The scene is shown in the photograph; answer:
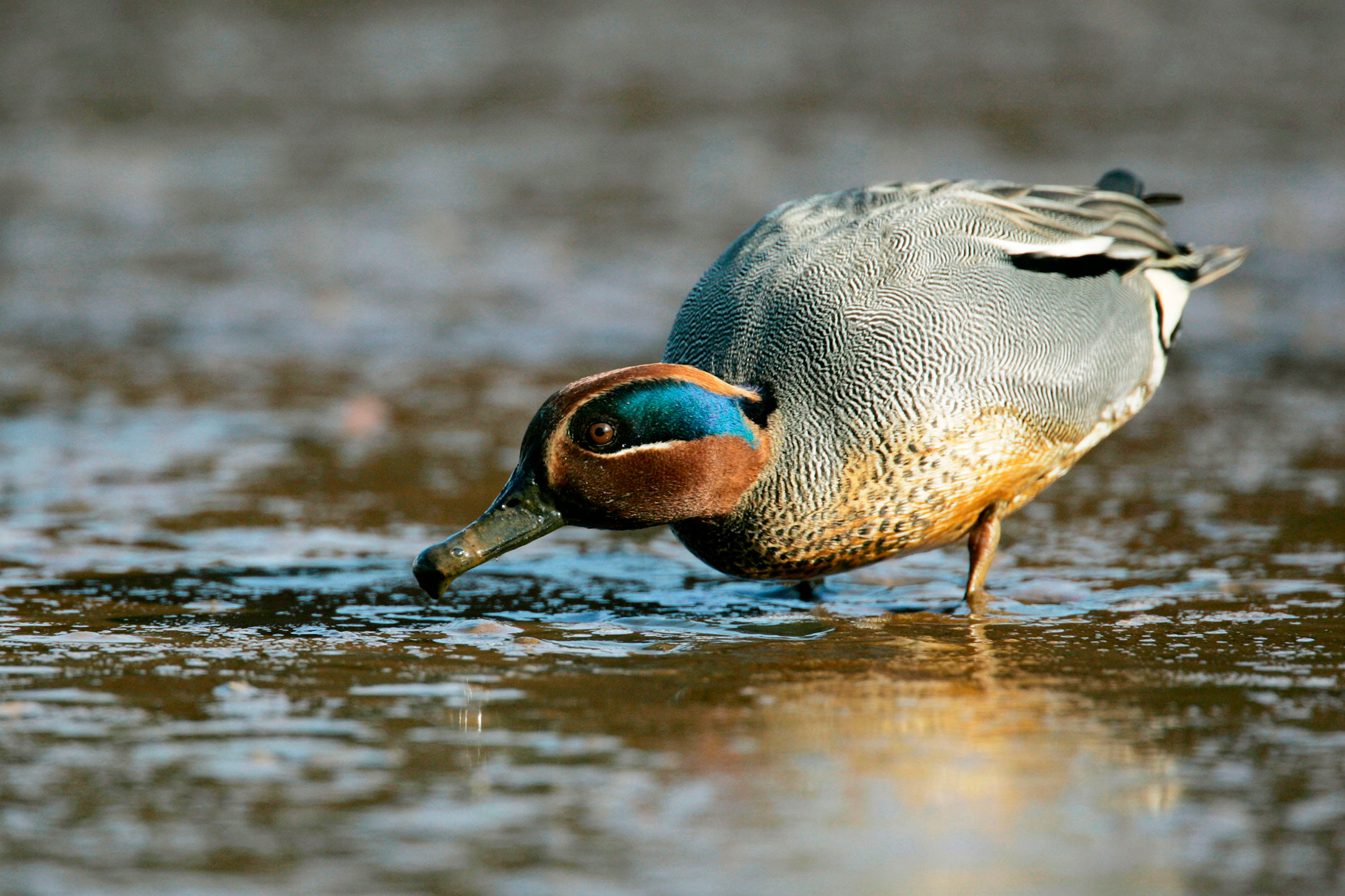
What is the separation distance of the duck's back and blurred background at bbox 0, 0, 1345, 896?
0.33 meters

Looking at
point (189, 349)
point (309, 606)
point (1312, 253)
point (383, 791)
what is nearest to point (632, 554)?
point (309, 606)

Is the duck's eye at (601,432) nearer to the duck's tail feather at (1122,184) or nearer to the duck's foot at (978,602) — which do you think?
the duck's foot at (978,602)

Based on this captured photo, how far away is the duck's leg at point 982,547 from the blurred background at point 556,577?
120mm

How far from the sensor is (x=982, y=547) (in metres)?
4.84

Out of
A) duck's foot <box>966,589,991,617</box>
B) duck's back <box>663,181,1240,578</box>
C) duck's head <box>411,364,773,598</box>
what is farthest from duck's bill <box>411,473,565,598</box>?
duck's foot <box>966,589,991,617</box>

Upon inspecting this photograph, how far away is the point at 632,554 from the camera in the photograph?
18.1 feet

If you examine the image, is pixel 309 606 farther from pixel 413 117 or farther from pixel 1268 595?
pixel 413 117

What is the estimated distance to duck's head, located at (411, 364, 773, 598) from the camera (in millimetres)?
4082

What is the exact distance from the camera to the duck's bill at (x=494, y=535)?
161 inches

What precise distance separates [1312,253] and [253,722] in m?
8.86

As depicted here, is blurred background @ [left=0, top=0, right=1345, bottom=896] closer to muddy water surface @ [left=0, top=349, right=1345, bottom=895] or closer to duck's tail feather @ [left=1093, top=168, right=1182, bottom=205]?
muddy water surface @ [left=0, top=349, right=1345, bottom=895]

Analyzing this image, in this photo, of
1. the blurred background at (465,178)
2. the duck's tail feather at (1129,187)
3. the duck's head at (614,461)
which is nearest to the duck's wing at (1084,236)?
the duck's tail feather at (1129,187)

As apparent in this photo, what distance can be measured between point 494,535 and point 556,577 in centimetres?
109

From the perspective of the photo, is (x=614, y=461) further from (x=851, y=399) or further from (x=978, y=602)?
(x=978, y=602)
